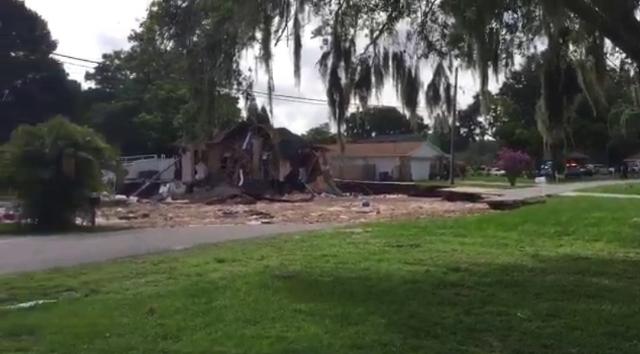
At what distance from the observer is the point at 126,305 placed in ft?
26.1

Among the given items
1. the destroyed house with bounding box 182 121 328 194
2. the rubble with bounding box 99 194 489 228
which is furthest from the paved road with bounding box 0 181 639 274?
the destroyed house with bounding box 182 121 328 194

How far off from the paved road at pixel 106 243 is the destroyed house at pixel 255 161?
69.4 ft

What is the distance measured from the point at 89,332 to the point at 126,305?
129 cm

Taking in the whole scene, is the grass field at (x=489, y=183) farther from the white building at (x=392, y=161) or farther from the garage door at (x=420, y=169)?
the garage door at (x=420, y=169)

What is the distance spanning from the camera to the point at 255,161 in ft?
142

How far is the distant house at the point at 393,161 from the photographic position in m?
60.8

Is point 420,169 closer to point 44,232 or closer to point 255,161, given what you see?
point 255,161

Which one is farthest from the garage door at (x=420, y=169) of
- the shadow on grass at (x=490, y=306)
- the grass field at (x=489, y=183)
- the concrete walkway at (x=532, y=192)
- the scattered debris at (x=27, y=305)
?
the scattered debris at (x=27, y=305)

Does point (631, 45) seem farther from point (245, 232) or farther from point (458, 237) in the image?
point (245, 232)

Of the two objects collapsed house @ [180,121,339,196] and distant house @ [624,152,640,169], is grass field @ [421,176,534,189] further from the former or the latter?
distant house @ [624,152,640,169]

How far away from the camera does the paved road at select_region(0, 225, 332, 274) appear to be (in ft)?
43.8

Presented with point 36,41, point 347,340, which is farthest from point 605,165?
point 347,340

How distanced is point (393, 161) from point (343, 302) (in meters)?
56.0

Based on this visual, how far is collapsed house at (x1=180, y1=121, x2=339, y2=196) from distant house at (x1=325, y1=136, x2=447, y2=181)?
1274 centimetres
